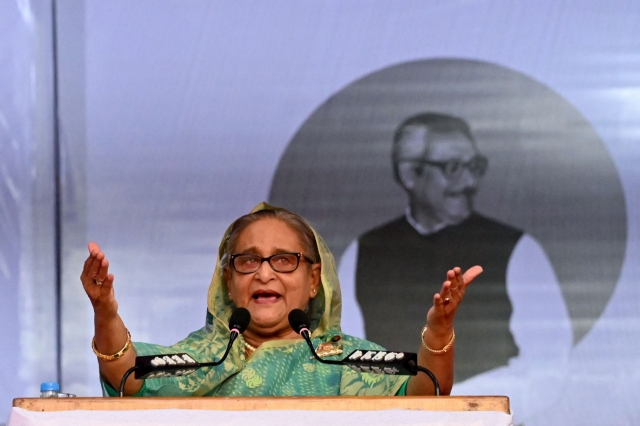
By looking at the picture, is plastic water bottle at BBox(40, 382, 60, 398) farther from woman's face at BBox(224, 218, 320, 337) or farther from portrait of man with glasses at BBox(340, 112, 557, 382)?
portrait of man with glasses at BBox(340, 112, 557, 382)

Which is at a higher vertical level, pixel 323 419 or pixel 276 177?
pixel 276 177

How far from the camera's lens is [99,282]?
1.95 m

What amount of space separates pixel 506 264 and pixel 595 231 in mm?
309

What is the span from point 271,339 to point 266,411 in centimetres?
91

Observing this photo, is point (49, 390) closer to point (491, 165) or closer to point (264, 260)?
point (264, 260)

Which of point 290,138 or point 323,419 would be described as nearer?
point 323,419

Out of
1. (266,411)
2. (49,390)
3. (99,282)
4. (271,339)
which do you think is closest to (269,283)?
(271,339)

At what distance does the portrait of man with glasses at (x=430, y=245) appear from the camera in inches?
132

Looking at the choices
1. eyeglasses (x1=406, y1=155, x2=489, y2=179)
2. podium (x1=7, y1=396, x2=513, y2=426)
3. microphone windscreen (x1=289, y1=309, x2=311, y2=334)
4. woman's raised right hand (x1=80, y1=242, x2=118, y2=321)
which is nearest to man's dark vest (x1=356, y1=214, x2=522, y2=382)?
eyeglasses (x1=406, y1=155, x2=489, y2=179)

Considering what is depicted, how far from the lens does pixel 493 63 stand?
338 centimetres

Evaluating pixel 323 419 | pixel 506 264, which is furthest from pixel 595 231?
pixel 323 419

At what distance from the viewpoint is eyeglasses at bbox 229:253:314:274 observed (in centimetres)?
247

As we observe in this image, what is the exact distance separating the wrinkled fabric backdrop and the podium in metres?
1.72

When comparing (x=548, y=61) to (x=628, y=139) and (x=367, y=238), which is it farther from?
(x=367, y=238)
